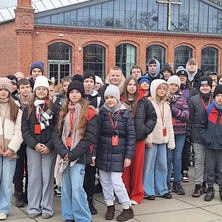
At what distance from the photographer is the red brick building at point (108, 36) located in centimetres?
2973

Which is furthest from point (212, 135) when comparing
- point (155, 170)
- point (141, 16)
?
point (141, 16)

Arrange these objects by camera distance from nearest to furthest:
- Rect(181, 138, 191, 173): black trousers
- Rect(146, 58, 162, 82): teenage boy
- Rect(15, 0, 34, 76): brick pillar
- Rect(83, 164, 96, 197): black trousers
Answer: Rect(83, 164, 96, 197): black trousers < Rect(181, 138, 191, 173): black trousers < Rect(146, 58, 162, 82): teenage boy < Rect(15, 0, 34, 76): brick pillar

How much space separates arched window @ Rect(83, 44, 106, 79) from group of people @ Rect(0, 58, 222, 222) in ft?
80.4

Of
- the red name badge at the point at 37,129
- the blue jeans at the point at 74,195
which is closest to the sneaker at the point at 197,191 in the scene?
the blue jeans at the point at 74,195

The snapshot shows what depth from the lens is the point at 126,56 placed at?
32906 millimetres

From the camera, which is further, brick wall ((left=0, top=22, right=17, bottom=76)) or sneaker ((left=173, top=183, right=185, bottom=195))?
brick wall ((left=0, top=22, right=17, bottom=76))

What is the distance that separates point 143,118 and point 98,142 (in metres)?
1.00

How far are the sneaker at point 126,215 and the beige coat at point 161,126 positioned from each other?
4.51ft

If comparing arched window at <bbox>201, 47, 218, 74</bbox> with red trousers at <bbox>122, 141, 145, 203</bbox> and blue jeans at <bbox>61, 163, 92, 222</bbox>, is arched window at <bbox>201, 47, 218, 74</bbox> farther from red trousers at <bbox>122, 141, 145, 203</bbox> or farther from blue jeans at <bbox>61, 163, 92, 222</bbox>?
blue jeans at <bbox>61, 163, 92, 222</bbox>

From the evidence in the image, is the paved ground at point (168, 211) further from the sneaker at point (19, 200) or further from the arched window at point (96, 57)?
the arched window at point (96, 57)

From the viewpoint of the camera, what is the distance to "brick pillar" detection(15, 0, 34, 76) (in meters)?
28.7

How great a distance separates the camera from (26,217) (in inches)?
230

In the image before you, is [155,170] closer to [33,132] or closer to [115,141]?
[115,141]

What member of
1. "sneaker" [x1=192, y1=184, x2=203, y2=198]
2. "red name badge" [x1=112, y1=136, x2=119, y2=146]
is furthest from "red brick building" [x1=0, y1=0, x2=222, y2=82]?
"red name badge" [x1=112, y1=136, x2=119, y2=146]
